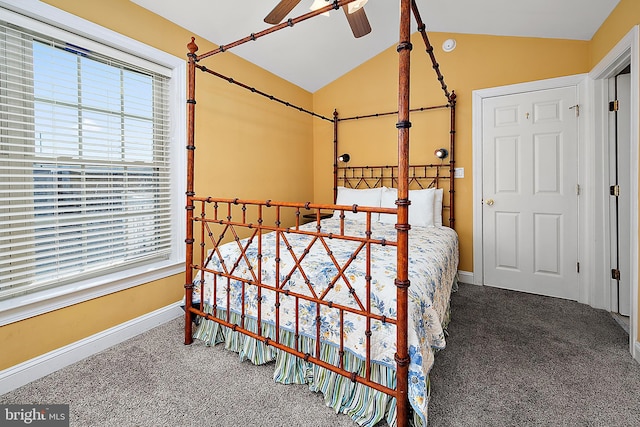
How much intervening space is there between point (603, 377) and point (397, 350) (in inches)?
55.5

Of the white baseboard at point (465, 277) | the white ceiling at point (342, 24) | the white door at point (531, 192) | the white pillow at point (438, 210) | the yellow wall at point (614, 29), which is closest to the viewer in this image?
the yellow wall at point (614, 29)

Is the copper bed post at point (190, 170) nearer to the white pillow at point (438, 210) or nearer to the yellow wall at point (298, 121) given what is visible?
the yellow wall at point (298, 121)

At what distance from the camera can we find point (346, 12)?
6.94 ft

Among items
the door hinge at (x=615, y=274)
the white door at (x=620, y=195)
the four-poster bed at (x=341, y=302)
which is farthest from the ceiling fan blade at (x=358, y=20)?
the door hinge at (x=615, y=274)

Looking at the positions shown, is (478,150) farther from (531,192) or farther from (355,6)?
(355,6)

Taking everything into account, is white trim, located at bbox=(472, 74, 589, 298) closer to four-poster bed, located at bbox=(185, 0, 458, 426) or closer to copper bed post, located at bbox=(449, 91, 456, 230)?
copper bed post, located at bbox=(449, 91, 456, 230)

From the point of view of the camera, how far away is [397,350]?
131cm

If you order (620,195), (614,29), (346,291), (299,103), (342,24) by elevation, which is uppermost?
(342,24)

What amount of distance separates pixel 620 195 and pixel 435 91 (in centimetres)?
195

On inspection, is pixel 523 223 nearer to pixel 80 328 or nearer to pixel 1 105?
pixel 80 328

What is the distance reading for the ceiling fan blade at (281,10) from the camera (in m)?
1.85

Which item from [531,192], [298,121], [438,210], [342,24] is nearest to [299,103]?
[298,121]

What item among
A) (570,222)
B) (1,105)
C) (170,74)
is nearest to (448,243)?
(570,222)

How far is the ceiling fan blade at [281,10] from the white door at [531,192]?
2327 mm
